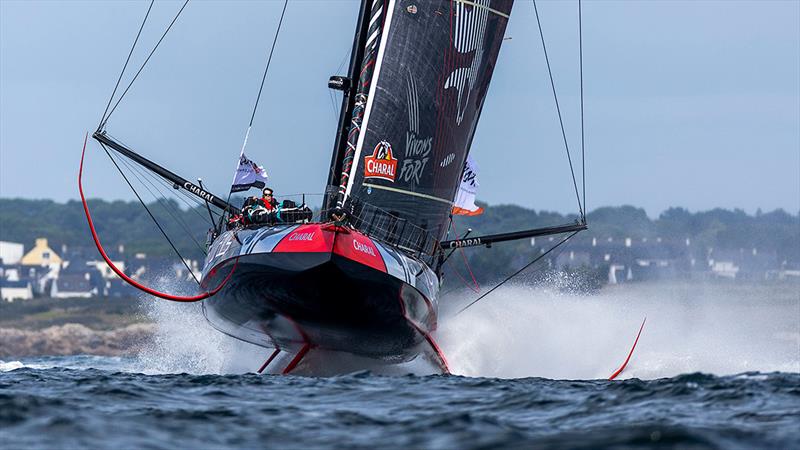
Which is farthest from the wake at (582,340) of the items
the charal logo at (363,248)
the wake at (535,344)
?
the charal logo at (363,248)

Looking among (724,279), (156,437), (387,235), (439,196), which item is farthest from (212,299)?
(724,279)

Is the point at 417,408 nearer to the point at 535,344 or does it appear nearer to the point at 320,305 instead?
the point at 320,305

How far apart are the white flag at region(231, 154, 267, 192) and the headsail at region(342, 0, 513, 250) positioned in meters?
1.91

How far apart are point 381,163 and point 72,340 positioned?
69.4 metres

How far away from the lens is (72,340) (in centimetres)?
Result: 8625

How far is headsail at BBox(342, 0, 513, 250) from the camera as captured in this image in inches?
809

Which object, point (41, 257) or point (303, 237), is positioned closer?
point (303, 237)

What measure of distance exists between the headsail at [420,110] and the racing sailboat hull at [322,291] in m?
1.48

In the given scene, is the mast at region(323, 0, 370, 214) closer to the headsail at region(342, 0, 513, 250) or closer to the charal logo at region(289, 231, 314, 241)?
the headsail at region(342, 0, 513, 250)

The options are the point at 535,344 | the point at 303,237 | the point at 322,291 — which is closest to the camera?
the point at 303,237

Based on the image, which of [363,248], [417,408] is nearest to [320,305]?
[363,248]

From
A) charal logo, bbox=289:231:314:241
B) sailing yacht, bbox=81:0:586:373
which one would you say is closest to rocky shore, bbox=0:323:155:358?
sailing yacht, bbox=81:0:586:373

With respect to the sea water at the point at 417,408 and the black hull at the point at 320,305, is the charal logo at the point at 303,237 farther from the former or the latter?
the sea water at the point at 417,408

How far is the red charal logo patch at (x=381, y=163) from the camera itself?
66.6ft
